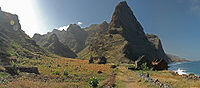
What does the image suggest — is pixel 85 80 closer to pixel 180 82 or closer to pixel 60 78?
pixel 60 78

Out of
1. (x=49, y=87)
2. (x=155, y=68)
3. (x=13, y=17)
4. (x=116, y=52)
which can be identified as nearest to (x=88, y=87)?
(x=49, y=87)

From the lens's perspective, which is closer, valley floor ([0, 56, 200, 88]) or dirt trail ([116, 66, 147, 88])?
valley floor ([0, 56, 200, 88])

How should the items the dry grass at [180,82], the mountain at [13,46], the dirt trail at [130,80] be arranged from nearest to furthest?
the dry grass at [180,82] → the dirt trail at [130,80] → the mountain at [13,46]

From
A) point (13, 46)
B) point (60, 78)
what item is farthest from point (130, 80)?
point (13, 46)

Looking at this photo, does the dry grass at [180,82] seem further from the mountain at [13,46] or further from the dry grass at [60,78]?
the mountain at [13,46]

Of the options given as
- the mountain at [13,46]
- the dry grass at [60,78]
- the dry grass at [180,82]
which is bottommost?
the dry grass at [60,78]

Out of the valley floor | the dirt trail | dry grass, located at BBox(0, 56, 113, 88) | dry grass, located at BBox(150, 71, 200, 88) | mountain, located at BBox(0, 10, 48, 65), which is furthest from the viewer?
mountain, located at BBox(0, 10, 48, 65)

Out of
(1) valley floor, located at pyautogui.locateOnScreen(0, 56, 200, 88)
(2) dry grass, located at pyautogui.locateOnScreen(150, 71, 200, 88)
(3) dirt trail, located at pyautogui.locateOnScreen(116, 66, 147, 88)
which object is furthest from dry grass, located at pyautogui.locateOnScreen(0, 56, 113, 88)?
(2) dry grass, located at pyautogui.locateOnScreen(150, 71, 200, 88)

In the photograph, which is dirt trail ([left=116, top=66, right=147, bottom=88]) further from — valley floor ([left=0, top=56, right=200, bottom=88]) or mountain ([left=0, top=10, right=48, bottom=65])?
mountain ([left=0, top=10, right=48, bottom=65])

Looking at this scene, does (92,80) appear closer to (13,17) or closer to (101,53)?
(101,53)

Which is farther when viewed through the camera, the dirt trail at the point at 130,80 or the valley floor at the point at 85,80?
the dirt trail at the point at 130,80

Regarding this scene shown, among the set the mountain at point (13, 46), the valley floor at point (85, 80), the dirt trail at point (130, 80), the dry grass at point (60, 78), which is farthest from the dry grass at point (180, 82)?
the mountain at point (13, 46)

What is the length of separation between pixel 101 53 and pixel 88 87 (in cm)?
16393

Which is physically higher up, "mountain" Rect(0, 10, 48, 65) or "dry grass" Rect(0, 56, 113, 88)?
"mountain" Rect(0, 10, 48, 65)
